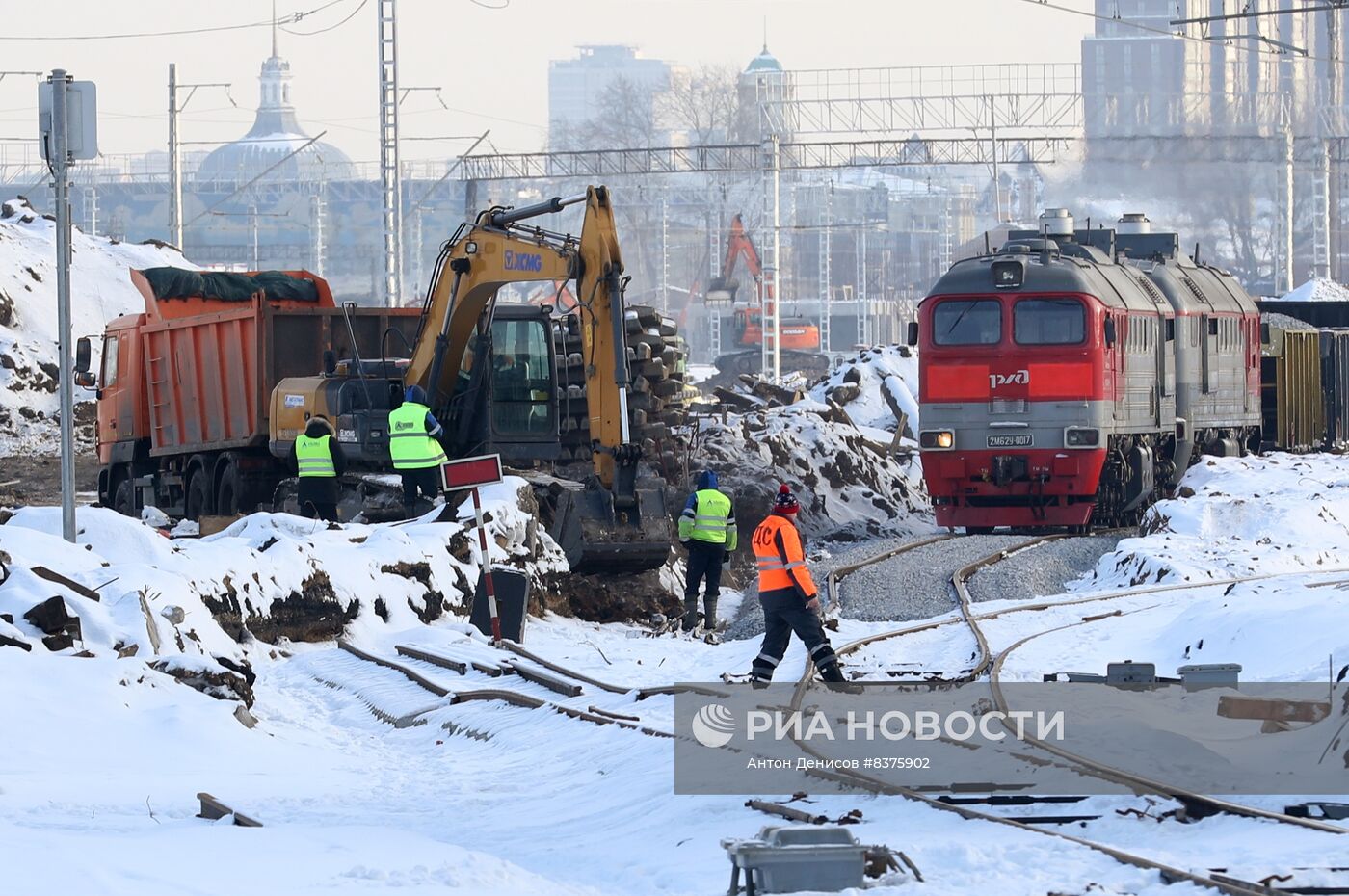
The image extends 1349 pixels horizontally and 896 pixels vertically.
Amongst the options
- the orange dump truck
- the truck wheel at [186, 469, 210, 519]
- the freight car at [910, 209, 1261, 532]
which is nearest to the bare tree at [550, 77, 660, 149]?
the orange dump truck

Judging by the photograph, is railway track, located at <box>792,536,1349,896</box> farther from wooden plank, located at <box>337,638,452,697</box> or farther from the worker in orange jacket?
wooden plank, located at <box>337,638,452,697</box>

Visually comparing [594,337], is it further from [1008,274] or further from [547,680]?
[547,680]

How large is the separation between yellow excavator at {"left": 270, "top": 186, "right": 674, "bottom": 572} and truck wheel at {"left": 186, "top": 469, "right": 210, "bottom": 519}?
272cm

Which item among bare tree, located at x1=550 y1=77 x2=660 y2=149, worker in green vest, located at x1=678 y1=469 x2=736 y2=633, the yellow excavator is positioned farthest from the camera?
bare tree, located at x1=550 y1=77 x2=660 y2=149

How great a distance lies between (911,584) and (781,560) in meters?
7.47

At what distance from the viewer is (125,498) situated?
93.2ft

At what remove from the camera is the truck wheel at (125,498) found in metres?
28.0

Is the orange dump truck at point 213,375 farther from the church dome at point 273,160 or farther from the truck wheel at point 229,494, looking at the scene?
the church dome at point 273,160

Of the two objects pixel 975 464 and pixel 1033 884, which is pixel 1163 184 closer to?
pixel 975 464

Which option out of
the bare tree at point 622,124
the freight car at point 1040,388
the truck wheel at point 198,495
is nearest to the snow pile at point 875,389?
the freight car at point 1040,388

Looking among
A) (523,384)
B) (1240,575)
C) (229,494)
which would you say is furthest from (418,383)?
(1240,575)

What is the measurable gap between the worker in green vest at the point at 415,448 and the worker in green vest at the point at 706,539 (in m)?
3.00

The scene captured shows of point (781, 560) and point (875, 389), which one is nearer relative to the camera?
point (781, 560)

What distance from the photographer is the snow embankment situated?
45.0 ft
